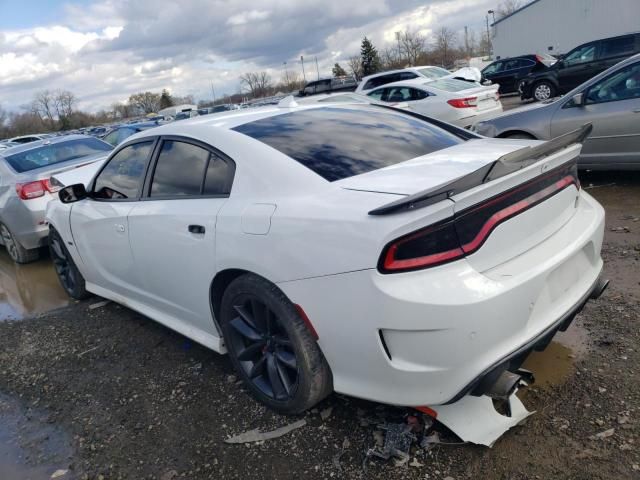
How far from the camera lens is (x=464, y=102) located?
10844 mm

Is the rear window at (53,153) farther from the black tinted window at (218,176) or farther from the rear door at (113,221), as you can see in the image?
the black tinted window at (218,176)

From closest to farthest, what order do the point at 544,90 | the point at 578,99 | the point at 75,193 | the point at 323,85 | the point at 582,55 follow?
the point at 75,193
the point at 578,99
the point at 582,55
the point at 544,90
the point at 323,85

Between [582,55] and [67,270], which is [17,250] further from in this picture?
[582,55]

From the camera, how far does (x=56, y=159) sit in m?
7.17

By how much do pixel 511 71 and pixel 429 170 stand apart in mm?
20474

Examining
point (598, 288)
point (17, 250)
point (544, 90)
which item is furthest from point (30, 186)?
point (544, 90)

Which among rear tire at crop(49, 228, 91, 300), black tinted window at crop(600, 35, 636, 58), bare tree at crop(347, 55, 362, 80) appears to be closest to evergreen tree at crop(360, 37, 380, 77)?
bare tree at crop(347, 55, 362, 80)

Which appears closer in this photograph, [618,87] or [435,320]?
[435,320]

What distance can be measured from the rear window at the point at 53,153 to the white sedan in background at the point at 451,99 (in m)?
6.48

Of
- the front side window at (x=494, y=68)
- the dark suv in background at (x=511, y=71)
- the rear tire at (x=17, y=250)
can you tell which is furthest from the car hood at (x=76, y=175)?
the front side window at (x=494, y=68)

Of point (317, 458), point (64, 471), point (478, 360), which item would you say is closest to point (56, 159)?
point (64, 471)

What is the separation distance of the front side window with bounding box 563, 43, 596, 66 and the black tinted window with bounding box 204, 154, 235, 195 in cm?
1504

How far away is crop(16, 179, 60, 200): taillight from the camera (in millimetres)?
6285

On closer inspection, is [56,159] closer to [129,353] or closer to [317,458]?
[129,353]
